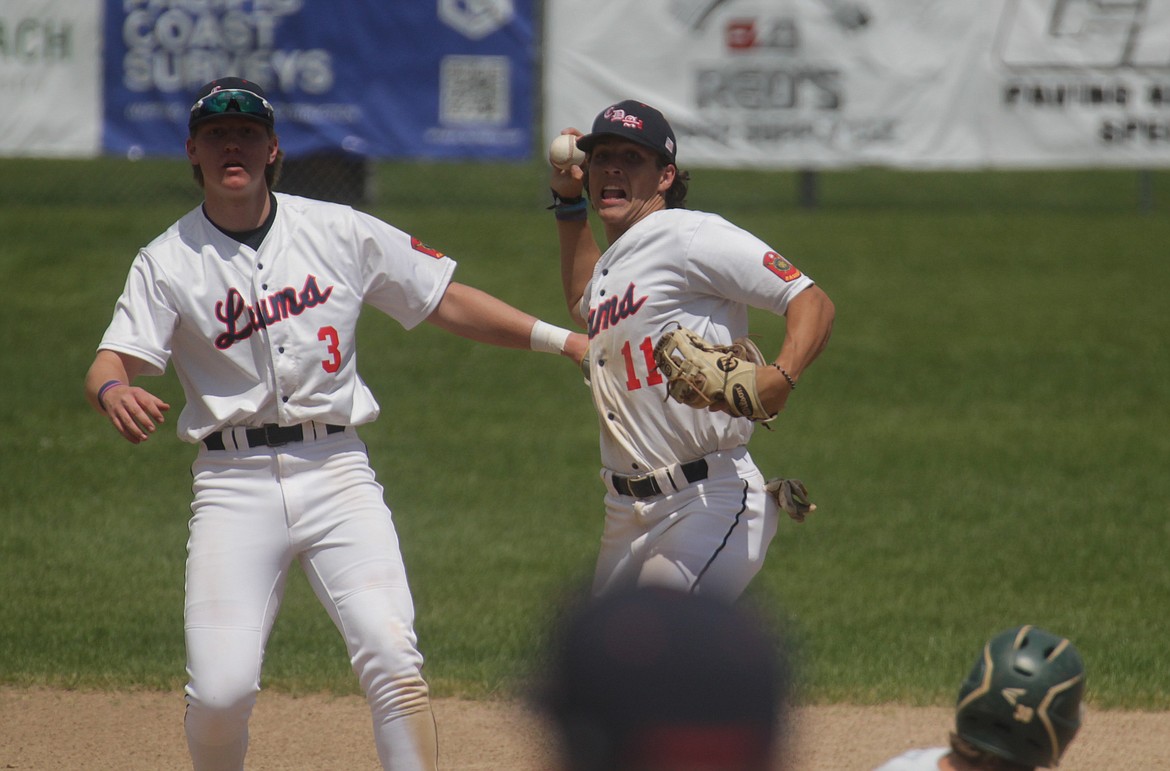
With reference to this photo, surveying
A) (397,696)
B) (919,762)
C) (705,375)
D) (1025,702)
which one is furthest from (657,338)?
(1025,702)

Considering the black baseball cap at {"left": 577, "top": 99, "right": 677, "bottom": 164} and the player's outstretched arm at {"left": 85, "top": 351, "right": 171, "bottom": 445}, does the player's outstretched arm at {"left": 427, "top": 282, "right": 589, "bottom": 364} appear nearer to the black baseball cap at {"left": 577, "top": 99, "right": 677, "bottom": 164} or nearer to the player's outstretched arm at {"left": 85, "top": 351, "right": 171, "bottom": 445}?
the black baseball cap at {"left": 577, "top": 99, "right": 677, "bottom": 164}

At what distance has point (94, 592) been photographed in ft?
22.5

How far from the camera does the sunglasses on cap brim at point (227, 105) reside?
12.5 ft

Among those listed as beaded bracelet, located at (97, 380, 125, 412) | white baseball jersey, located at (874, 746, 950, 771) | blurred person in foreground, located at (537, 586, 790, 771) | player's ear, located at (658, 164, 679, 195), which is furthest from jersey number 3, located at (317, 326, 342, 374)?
blurred person in foreground, located at (537, 586, 790, 771)

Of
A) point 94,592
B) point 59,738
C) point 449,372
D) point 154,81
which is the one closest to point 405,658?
point 59,738

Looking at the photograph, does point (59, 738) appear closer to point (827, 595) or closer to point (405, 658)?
point (405, 658)

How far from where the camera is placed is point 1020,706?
2.31 metres

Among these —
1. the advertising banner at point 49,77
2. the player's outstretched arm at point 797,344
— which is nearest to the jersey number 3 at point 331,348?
the player's outstretched arm at point 797,344

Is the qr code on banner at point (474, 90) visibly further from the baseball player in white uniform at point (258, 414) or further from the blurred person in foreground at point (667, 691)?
the blurred person in foreground at point (667, 691)

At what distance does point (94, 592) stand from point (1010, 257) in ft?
35.7

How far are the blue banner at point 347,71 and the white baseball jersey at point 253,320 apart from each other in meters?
8.76

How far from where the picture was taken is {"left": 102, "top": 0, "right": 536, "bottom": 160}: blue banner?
12.4 meters

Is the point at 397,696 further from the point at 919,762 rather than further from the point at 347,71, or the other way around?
the point at 347,71

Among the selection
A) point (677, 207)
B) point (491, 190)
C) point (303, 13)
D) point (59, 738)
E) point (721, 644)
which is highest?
point (721, 644)
